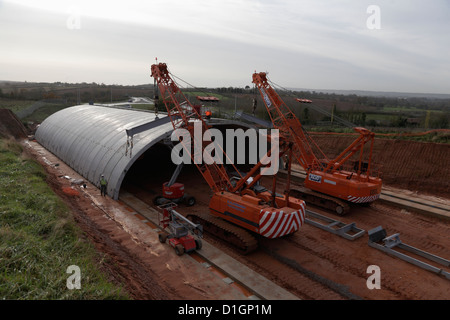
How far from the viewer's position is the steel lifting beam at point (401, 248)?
10141mm

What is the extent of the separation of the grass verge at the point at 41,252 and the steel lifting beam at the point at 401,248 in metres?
9.43

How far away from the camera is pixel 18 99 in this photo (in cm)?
6347

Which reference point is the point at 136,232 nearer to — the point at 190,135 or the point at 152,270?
the point at 152,270

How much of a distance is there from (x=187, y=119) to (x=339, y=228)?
880cm

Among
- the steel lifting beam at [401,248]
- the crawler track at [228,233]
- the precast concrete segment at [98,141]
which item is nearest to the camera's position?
the steel lifting beam at [401,248]

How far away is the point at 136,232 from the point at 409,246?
35.4 feet

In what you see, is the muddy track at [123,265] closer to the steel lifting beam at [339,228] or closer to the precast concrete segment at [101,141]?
the precast concrete segment at [101,141]

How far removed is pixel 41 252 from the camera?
766cm

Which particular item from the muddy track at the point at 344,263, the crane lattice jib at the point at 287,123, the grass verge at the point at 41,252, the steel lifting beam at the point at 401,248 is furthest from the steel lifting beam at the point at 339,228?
the grass verge at the point at 41,252

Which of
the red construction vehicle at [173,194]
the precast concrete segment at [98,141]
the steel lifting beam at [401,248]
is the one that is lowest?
the steel lifting beam at [401,248]

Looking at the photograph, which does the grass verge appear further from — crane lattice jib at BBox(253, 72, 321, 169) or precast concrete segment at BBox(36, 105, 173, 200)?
crane lattice jib at BBox(253, 72, 321, 169)

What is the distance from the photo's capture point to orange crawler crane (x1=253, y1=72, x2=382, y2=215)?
48.9ft

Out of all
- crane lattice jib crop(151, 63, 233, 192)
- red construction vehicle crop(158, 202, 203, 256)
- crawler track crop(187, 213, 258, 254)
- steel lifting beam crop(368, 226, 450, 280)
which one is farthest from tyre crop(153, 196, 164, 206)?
steel lifting beam crop(368, 226, 450, 280)

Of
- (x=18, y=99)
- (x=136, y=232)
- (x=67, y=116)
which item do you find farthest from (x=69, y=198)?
(x=18, y=99)
